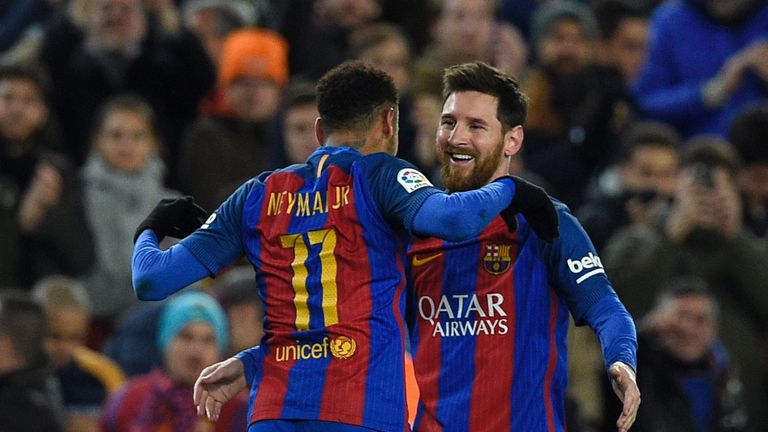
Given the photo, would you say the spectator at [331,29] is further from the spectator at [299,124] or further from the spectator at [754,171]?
the spectator at [754,171]

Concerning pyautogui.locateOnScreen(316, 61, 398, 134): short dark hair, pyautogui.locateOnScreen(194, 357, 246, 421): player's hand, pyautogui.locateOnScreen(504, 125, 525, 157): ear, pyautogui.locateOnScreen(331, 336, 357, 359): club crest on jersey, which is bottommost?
pyautogui.locateOnScreen(194, 357, 246, 421): player's hand

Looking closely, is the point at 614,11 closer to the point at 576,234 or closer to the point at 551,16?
the point at 551,16

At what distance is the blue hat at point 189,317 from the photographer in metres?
9.65

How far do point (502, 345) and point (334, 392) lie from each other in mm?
801

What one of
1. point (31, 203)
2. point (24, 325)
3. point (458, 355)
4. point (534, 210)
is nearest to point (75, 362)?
point (24, 325)

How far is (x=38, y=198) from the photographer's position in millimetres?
11195

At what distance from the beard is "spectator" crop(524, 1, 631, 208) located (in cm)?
549

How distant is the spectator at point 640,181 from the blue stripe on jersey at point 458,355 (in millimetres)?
4826

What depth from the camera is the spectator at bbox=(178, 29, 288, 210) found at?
11.8 metres

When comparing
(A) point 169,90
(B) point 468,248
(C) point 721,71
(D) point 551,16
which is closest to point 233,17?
(A) point 169,90

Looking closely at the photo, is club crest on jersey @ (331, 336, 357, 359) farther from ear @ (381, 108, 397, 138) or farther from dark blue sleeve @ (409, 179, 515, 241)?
ear @ (381, 108, 397, 138)

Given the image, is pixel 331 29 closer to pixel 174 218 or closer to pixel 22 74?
pixel 22 74

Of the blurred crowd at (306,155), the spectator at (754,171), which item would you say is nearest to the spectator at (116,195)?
the blurred crowd at (306,155)

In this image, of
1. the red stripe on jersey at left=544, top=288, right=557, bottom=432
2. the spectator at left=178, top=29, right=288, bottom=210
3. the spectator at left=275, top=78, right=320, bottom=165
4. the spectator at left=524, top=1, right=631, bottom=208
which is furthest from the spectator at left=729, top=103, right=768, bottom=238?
the red stripe on jersey at left=544, top=288, right=557, bottom=432
